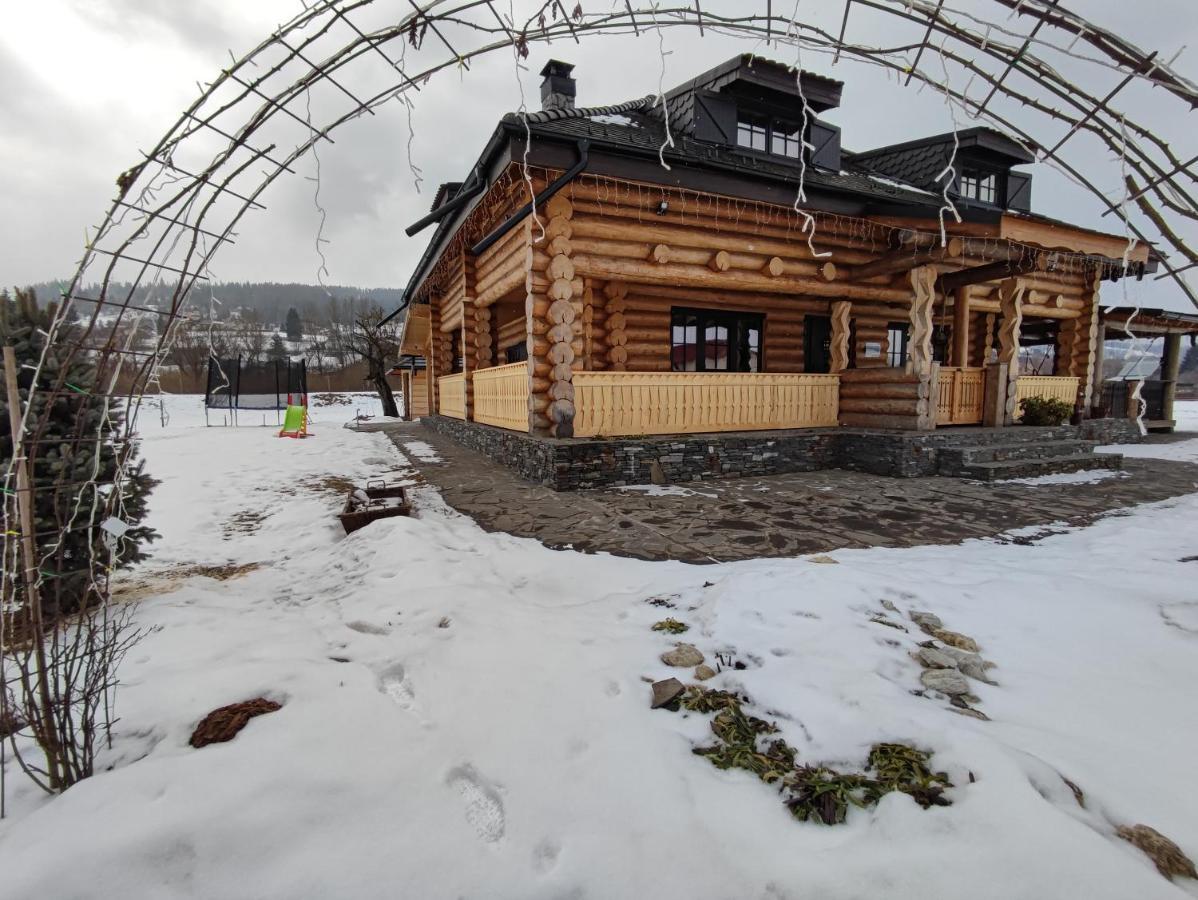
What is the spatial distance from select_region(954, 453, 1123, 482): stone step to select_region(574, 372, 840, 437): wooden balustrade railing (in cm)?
249

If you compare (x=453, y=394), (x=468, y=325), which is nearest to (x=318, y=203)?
(x=468, y=325)

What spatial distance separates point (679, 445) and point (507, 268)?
14.3 ft

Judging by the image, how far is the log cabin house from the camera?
7531 millimetres

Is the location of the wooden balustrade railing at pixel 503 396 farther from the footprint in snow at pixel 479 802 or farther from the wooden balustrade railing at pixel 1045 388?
the wooden balustrade railing at pixel 1045 388

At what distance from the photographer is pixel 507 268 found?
357 inches

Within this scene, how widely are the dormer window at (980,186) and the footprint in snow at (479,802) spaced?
55.7 ft

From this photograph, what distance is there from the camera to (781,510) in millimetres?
5906

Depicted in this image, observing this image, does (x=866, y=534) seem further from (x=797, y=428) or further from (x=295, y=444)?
(x=295, y=444)

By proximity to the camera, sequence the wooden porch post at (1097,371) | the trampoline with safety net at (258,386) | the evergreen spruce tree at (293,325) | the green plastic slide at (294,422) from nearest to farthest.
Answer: the wooden porch post at (1097,371)
the green plastic slide at (294,422)
the trampoline with safety net at (258,386)
the evergreen spruce tree at (293,325)

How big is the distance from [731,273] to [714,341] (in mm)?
2496

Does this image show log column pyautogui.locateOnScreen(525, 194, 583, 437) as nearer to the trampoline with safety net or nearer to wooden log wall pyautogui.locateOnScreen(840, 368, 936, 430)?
wooden log wall pyautogui.locateOnScreen(840, 368, 936, 430)

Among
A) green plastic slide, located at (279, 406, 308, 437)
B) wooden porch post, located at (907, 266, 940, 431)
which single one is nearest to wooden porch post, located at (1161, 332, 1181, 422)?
wooden porch post, located at (907, 266, 940, 431)

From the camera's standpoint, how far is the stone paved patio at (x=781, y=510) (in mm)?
4738

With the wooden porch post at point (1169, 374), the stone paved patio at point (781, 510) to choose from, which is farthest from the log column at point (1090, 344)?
the stone paved patio at point (781, 510)
